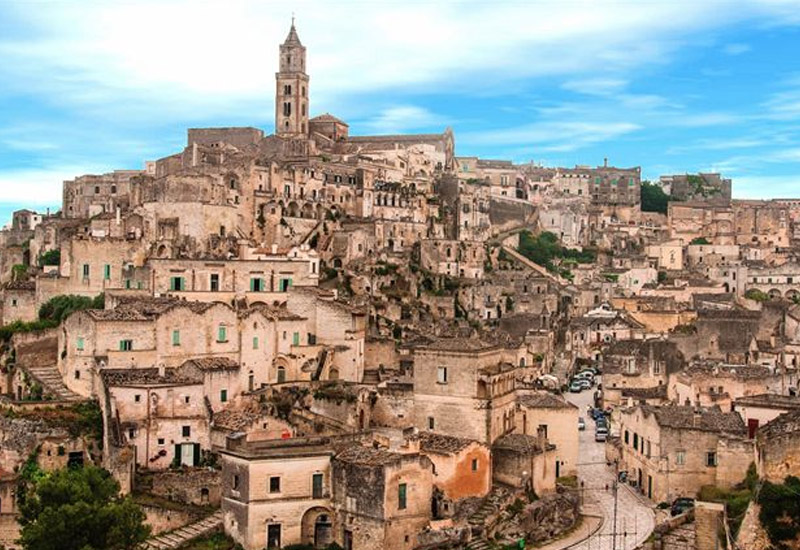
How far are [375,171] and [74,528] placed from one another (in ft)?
178

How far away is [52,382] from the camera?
4472 cm

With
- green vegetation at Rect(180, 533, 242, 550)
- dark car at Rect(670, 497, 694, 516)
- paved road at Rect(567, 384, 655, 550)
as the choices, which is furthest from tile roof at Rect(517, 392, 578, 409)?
green vegetation at Rect(180, 533, 242, 550)

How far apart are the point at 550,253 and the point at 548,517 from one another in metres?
56.2

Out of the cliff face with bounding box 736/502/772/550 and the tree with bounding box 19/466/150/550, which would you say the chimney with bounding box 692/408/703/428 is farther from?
the tree with bounding box 19/466/150/550

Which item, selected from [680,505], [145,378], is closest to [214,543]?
[145,378]

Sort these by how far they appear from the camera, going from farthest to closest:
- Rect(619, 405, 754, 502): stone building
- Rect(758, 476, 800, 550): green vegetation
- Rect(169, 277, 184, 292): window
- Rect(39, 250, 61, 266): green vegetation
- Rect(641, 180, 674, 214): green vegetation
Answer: Rect(641, 180, 674, 214): green vegetation < Rect(39, 250, 61, 266): green vegetation < Rect(169, 277, 184, 292): window < Rect(619, 405, 754, 502): stone building < Rect(758, 476, 800, 550): green vegetation

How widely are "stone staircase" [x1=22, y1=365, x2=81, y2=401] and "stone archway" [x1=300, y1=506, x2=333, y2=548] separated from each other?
1310cm

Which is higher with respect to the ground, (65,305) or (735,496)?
(65,305)

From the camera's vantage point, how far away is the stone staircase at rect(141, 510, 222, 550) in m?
34.6

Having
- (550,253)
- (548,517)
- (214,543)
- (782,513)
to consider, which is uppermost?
(550,253)

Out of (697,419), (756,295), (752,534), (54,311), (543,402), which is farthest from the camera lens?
(756,295)

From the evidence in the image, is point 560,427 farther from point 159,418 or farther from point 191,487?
point 159,418

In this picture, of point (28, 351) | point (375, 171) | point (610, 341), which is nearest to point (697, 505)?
point (28, 351)

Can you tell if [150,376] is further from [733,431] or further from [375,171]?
[375,171]
